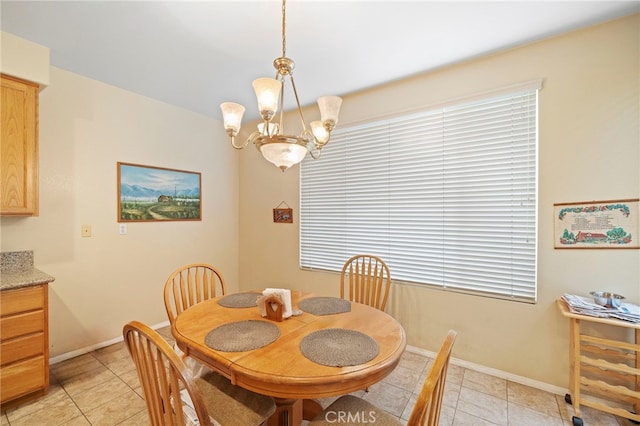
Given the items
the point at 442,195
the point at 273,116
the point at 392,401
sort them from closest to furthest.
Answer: the point at 273,116, the point at 392,401, the point at 442,195

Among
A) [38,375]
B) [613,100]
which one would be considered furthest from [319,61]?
[38,375]

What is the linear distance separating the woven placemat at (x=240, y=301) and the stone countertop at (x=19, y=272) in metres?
1.24

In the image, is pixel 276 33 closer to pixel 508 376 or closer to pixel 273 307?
pixel 273 307

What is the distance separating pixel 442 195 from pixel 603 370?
1.54 metres

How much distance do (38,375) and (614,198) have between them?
4.07 meters

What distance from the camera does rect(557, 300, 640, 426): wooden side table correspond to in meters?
1.61

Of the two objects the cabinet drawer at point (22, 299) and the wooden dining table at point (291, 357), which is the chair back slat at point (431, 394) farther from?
the cabinet drawer at point (22, 299)

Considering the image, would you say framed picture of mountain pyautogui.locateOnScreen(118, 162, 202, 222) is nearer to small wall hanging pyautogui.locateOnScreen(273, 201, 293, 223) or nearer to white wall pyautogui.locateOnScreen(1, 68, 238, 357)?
white wall pyautogui.locateOnScreen(1, 68, 238, 357)

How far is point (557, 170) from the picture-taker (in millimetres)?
1963

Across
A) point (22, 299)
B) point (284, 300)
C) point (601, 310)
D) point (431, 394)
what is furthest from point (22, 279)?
point (601, 310)

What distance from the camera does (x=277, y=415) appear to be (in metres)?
1.39

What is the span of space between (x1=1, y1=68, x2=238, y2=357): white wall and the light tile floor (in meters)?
0.53

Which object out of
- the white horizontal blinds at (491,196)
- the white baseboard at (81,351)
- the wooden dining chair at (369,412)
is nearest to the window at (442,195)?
the white horizontal blinds at (491,196)

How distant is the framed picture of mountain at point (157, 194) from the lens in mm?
2799
